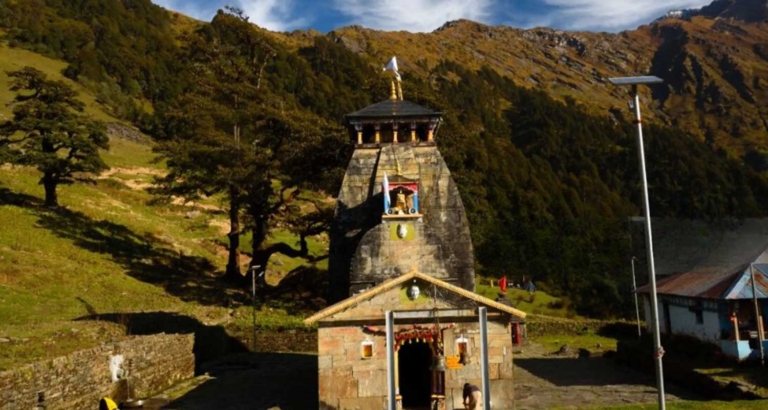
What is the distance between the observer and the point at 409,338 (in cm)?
1961

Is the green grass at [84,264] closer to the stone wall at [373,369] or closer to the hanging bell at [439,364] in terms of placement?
the stone wall at [373,369]

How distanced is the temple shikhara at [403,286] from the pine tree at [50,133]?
25018 millimetres

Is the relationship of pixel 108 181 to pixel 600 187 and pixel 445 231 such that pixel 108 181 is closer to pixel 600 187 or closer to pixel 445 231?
pixel 445 231

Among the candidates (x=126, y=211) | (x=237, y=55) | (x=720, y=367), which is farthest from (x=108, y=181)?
(x=720, y=367)

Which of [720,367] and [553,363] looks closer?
[720,367]

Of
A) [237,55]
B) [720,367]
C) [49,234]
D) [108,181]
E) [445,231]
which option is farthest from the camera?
[108,181]

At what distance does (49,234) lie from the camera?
3800 cm

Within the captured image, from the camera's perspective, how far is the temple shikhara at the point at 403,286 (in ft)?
63.6

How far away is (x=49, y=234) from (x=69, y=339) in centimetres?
2035

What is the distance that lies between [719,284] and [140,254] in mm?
36661

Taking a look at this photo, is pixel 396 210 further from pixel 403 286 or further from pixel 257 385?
pixel 257 385

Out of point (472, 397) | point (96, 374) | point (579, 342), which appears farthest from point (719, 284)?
point (96, 374)

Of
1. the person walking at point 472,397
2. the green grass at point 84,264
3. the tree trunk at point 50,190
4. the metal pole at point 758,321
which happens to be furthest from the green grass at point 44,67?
the person walking at point 472,397

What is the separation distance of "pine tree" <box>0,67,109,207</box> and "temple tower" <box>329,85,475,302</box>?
82.0 feet
